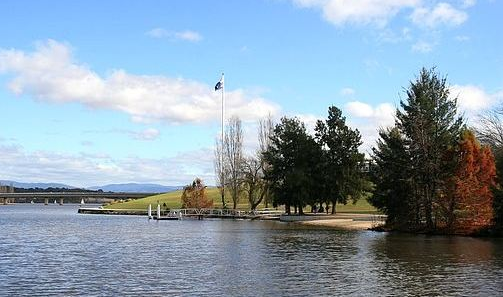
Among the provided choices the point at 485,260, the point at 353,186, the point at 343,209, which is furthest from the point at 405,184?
the point at 343,209

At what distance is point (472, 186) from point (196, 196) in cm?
5663

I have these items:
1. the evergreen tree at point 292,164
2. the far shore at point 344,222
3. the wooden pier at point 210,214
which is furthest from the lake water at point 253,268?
the wooden pier at point 210,214

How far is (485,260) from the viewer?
30297 mm

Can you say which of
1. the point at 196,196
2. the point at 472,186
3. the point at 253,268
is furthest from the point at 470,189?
the point at 196,196

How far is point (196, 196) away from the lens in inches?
3861

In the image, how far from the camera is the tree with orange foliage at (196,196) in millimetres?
97875

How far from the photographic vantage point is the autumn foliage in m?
48.3

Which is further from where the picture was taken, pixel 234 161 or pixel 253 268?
pixel 234 161

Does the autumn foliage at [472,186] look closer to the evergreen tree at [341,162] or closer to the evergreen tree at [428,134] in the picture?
the evergreen tree at [428,134]

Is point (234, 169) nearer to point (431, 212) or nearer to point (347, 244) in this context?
point (431, 212)

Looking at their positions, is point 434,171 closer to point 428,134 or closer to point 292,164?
point 428,134

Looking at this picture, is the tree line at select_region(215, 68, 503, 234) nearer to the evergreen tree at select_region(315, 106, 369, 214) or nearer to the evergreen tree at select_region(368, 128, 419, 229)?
the evergreen tree at select_region(368, 128, 419, 229)

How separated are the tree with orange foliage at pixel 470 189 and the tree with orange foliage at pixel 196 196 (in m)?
53.3

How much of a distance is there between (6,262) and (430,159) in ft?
118
